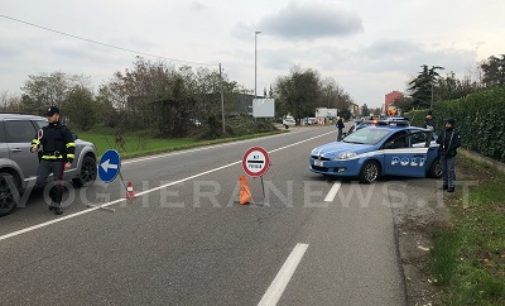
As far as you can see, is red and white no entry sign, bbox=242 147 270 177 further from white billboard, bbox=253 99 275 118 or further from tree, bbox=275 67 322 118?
tree, bbox=275 67 322 118

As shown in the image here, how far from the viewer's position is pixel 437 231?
7.24 meters

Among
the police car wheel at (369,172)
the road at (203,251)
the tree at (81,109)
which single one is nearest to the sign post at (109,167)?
the road at (203,251)

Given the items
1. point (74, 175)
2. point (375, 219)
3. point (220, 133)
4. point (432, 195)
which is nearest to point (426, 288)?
point (375, 219)

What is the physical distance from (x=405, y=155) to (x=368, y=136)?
3.68ft

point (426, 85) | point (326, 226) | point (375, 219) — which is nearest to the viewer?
point (326, 226)

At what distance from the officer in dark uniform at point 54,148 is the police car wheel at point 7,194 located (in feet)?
1.46

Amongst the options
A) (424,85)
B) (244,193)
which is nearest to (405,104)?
(424,85)

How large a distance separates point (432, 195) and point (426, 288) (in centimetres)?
597

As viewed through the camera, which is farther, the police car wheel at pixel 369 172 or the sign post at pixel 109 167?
the police car wheel at pixel 369 172

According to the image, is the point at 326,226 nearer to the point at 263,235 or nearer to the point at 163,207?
the point at 263,235

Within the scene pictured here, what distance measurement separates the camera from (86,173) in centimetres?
1088

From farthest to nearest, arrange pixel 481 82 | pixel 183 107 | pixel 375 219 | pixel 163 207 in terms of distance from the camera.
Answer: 1. pixel 481 82
2. pixel 183 107
3. pixel 163 207
4. pixel 375 219

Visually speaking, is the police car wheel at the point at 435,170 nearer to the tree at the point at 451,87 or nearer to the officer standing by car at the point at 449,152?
the officer standing by car at the point at 449,152

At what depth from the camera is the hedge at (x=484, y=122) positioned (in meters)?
14.2
